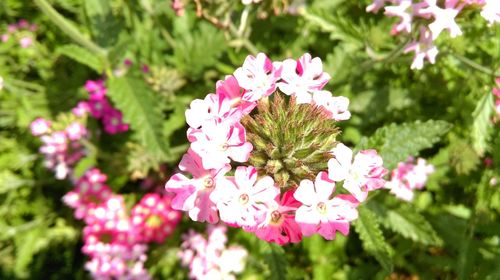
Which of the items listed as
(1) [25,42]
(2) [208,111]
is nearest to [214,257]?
(2) [208,111]

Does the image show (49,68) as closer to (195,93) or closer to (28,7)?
(28,7)

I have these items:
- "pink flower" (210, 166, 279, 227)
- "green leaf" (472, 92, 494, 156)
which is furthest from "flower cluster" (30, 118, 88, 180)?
"green leaf" (472, 92, 494, 156)

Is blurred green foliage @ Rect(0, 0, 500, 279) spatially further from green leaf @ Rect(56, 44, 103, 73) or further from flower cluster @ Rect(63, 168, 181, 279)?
flower cluster @ Rect(63, 168, 181, 279)

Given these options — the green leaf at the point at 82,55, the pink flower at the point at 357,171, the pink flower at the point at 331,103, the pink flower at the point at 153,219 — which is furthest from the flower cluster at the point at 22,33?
the pink flower at the point at 357,171

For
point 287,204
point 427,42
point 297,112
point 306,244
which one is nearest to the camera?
point 287,204

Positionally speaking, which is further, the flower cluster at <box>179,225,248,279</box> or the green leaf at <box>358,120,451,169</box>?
the flower cluster at <box>179,225,248,279</box>

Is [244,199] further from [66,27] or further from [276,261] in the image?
[66,27]

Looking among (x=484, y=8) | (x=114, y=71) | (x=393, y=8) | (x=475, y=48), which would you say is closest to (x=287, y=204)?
(x=393, y=8)
